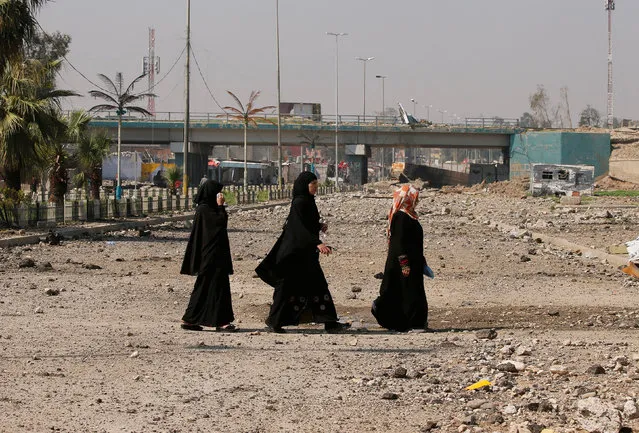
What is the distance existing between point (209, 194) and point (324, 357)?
107 inches

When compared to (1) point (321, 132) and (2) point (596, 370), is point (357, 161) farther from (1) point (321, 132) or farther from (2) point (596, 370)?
(2) point (596, 370)

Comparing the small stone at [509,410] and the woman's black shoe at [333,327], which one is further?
the woman's black shoe at [333,327]

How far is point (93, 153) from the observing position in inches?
1642

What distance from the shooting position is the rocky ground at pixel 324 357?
720 cm

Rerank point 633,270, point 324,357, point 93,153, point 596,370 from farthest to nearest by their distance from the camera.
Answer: point 93,153, point 633,270, point 324,357, point 596,370

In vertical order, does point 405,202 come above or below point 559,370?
above

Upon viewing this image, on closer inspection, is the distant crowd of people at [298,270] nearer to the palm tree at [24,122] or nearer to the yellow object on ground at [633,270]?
the yellow object on ground at [633,270]

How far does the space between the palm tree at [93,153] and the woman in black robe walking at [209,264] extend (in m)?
29.7

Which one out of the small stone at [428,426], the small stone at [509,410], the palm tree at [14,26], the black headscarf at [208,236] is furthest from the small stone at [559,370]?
the palm tree at [14,26]

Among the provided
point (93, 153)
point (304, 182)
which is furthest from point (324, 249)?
point (93, 153)

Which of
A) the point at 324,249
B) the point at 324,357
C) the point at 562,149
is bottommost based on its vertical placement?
the point at 324,357

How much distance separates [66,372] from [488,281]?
384 inches

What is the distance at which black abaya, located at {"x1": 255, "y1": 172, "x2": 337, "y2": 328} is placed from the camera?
1181 centimetres

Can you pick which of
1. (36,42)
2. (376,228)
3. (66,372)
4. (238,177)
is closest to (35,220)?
(36,42)
